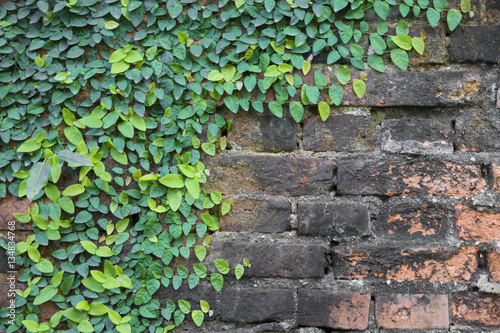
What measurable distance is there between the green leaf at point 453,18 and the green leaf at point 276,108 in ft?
1.55

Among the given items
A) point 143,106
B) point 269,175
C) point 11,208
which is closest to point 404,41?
point 269,175

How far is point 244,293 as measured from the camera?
35.7 inches

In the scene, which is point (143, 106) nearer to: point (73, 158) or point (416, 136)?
point (73, 158)

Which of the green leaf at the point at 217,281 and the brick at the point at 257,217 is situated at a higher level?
the brick at the point at 257,217

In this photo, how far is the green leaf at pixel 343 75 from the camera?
3.00 feet

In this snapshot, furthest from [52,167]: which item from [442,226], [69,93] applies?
[442,226]

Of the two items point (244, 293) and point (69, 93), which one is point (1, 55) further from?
point (244, 293)

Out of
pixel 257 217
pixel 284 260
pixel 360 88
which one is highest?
pixel 360 88

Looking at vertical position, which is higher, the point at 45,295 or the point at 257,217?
the point at 257,217

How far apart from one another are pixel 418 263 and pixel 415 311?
12 cm

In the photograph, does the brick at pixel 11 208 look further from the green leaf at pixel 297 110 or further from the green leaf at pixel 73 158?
the green leaf at pixel 297 110

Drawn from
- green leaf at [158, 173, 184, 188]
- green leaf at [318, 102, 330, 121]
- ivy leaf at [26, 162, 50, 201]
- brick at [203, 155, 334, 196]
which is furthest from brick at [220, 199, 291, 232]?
ivy leaf at [26, 162, 50, 201]

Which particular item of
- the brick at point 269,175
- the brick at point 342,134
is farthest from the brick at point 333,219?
the brick at point 342,134

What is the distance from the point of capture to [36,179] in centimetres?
88
